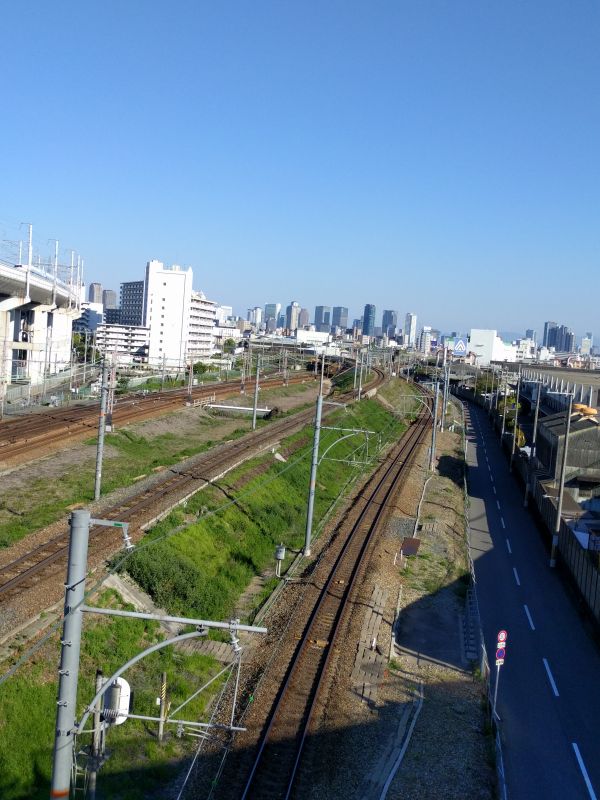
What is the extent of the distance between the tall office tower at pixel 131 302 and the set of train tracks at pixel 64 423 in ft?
344

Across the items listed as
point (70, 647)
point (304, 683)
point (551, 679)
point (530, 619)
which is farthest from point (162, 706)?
point (530, 619)

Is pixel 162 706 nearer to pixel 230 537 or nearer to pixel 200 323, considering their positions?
pixel 230 537

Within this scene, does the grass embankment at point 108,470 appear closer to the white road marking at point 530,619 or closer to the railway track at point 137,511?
the railway track at point 137,511

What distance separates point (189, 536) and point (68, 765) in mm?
11529

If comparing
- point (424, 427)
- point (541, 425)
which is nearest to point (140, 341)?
point (424, 427)

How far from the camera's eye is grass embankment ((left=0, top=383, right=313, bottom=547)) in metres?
17.1

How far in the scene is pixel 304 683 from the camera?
500 inches

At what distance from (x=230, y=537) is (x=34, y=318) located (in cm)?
3434

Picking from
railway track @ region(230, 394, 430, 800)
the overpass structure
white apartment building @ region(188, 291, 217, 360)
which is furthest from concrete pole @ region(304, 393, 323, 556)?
white apartment building @ region(188, 291, 217, 360)

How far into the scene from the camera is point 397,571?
64.7 feet

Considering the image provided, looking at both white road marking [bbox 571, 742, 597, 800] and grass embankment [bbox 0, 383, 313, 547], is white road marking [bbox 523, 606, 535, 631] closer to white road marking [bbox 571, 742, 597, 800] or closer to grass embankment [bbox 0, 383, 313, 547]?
white road marking [bbox 571, 742, 597, 800]

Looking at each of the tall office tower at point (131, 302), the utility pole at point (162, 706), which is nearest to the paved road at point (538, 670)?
the utility pole at point (162, 706)

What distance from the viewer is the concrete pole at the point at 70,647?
6020 millimetres

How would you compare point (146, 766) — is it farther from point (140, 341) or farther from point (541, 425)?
point (140, 341)
